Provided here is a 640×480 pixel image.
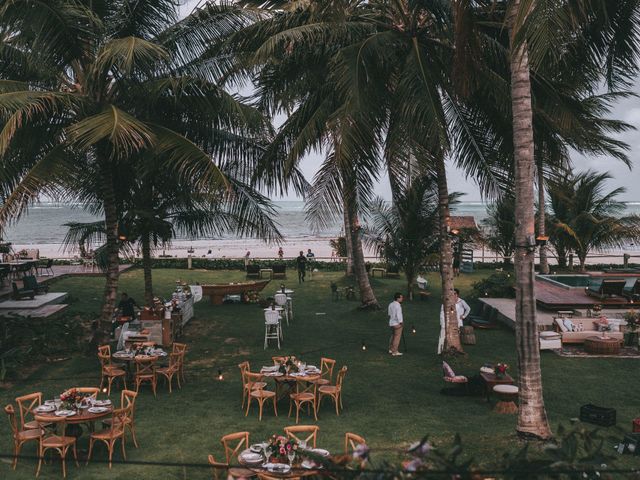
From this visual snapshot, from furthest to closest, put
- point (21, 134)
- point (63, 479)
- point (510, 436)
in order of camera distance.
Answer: point (21, 134)
point (510, 436)
point (63, 479)

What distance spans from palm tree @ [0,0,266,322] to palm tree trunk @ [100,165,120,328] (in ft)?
0.08

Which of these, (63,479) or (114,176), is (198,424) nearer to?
(63,479)

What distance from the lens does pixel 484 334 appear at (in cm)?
1828

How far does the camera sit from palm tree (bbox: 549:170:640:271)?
93.0ft

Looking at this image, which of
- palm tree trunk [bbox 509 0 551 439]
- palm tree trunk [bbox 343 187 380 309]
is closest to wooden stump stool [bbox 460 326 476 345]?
palm tree trunk [bbox 343 187 380 309]

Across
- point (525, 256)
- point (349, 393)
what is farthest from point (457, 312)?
point (525, 256)

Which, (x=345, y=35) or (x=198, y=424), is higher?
(x=345, y=35)

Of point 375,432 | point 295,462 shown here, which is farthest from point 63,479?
point 375,432

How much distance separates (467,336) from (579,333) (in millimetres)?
2880

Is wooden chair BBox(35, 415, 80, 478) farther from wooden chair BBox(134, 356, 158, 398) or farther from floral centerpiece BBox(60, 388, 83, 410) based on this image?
wooden chair BBox(134, 356, 158, 398)

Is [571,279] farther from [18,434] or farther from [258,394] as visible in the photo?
[18,434]

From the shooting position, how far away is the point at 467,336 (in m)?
16.9

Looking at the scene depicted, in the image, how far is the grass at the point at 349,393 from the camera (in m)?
9.72

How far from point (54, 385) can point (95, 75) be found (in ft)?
22.0
